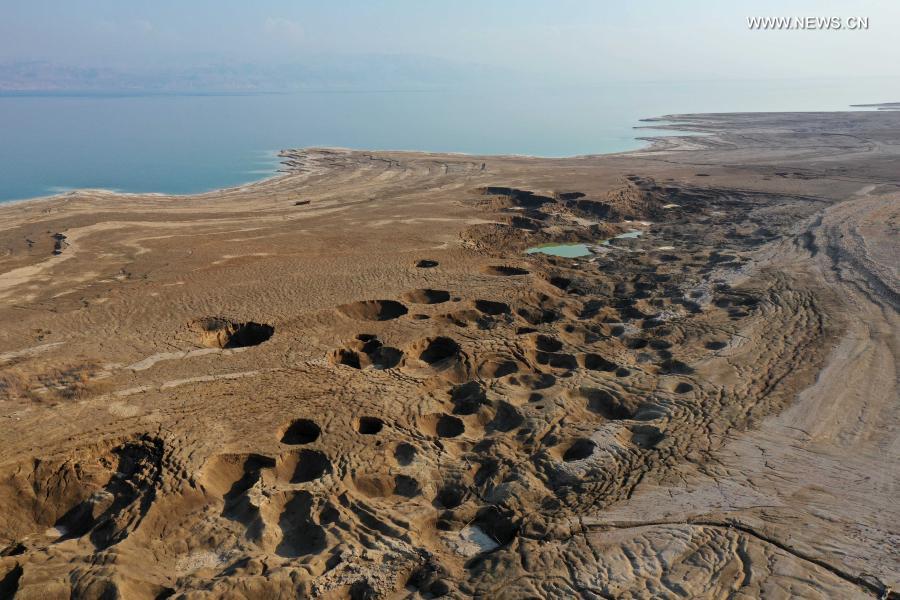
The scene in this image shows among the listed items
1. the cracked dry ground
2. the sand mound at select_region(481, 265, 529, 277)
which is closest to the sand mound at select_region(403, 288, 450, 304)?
the cracked dry ground

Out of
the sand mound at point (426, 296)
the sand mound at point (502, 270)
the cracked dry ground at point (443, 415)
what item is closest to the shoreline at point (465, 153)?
the cracked dry ground at point (443, 415)

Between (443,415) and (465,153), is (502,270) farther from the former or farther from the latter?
(465,153)

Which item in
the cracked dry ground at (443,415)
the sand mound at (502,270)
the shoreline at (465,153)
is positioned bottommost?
the cracked dry ground at (443,415)

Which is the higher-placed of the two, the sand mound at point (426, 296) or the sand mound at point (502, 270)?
the sand mound at point (502, 270)

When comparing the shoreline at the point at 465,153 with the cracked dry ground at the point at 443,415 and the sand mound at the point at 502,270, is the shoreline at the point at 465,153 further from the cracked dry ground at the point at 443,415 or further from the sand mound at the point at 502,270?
the sand mound at the point at 502,270

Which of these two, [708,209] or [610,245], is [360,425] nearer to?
[610,245]

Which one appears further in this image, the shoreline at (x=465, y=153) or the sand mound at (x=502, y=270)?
the shoreline at (x=465, y=153)

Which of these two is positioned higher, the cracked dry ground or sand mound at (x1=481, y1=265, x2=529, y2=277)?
sand mound at (x1=481, y1=265, x2=529, y2=277)

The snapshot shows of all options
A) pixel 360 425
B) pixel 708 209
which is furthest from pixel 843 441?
pixel 708 209

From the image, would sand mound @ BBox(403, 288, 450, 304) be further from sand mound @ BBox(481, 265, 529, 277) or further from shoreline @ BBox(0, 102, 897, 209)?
shoreline @ BBox(0, 102, 897, 209)
